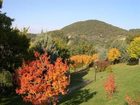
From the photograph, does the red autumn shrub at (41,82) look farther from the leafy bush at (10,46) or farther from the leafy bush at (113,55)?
the leafy bush at (113,55)

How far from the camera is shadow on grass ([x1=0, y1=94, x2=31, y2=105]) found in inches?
1875

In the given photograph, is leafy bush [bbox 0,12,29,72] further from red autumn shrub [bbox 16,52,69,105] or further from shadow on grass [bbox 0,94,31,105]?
Answer: red autumn shrub [bbox 16,52,69,105]

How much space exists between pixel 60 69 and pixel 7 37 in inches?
454

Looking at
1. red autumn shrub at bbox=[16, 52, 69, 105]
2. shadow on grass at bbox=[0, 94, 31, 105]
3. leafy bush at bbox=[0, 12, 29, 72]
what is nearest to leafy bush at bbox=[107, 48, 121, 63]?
shadow on grass at bbox=[0, 94, 31, 105]

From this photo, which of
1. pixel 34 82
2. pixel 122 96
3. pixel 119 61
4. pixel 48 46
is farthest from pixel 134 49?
pixel 34 82

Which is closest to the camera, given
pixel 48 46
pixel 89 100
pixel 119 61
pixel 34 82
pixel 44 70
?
pixel 34 82

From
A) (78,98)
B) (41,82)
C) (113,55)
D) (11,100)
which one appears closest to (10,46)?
(11,100)

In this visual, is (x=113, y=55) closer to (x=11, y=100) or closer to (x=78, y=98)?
(x=11, y=100)

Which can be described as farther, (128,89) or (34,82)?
(128,89)

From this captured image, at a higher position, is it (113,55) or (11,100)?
(113,55)

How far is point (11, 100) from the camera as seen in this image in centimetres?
5016

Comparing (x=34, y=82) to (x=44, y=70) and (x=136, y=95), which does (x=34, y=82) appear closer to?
(x=44, y=70)

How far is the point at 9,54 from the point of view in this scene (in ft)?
146

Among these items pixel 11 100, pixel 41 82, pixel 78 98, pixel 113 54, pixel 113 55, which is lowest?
pixel 11 100
